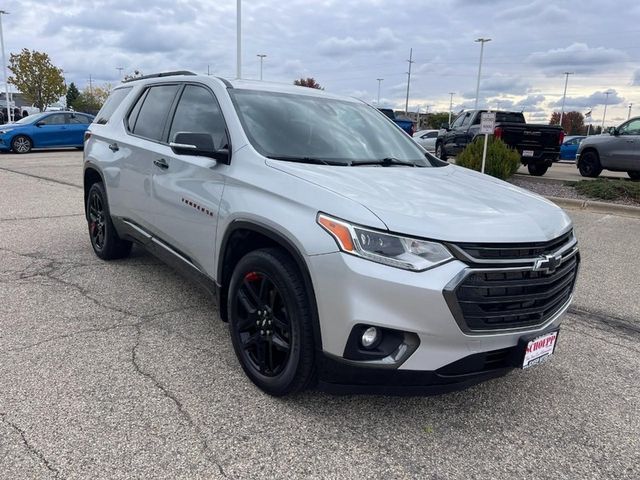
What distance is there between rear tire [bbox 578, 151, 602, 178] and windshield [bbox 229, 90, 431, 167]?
11908 mm

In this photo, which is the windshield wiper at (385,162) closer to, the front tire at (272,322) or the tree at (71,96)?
the front tire at (272,322)

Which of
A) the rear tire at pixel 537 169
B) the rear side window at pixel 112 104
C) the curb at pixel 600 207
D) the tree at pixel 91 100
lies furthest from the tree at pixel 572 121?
the rear side window at pixel 112 104

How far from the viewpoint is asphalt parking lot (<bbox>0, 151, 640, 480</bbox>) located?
8.11ft

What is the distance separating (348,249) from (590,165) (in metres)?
14.1

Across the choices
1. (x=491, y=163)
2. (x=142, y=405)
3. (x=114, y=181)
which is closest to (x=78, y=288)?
(x=114, y=181)

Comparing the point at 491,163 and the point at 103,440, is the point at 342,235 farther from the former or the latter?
the point at 491,163

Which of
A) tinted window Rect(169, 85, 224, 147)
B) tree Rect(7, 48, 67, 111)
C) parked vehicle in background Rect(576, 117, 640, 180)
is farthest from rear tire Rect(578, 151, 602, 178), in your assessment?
tree Rect(7, 48, 67, 111)

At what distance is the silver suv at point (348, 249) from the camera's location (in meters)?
2.44

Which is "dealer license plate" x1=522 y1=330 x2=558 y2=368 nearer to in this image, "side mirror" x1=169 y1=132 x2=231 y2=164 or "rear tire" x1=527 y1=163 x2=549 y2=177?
"side mirror" x1=169 y1=132 x2=231 y2=164

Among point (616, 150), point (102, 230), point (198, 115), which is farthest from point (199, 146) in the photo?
point (616, 150)

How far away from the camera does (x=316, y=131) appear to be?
3684 mm

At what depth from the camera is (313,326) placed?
8.58 ft

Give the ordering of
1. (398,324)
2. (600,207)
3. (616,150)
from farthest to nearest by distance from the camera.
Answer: (616,150) < (600,207) < (398,324)

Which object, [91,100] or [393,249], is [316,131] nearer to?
[393,249]
